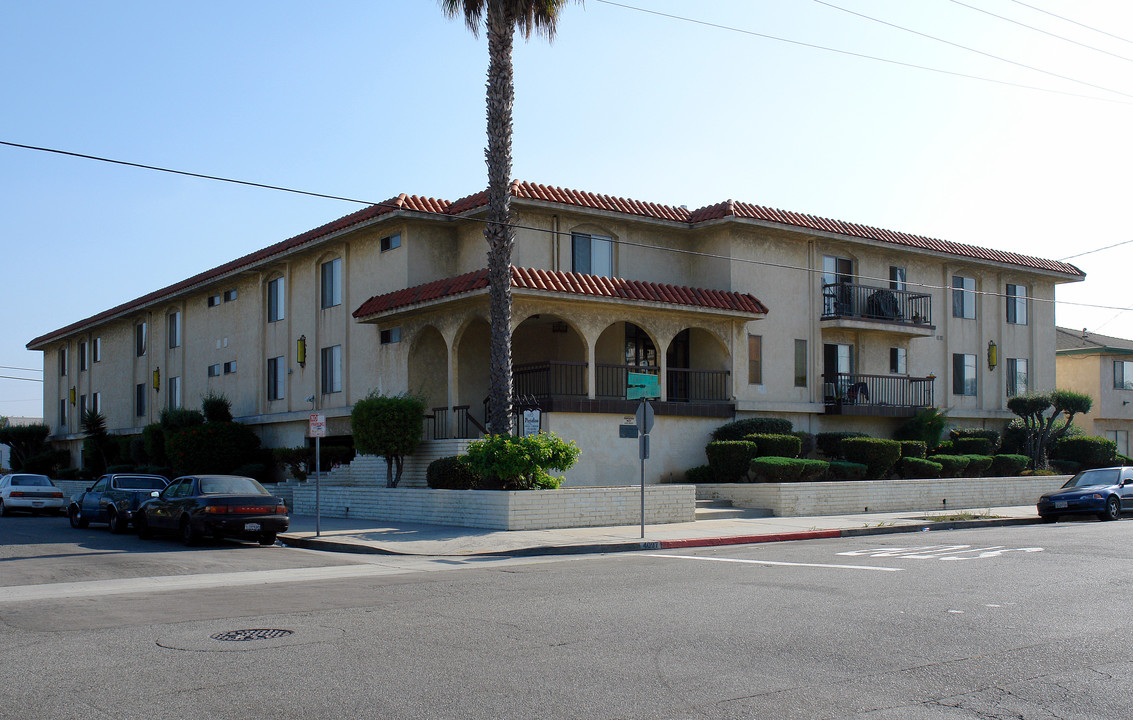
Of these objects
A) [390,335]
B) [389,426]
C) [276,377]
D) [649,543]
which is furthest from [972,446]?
[276,377]

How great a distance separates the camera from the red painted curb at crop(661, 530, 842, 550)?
1816 cm

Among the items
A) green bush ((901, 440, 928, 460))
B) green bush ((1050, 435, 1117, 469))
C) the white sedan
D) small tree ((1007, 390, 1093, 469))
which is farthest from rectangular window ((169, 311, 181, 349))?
green bush ((1050, 435, 1117, 469))

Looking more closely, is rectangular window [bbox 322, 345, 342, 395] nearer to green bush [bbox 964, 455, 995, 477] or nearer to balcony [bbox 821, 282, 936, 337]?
balcony [bbox 821, 282, 936, 337]

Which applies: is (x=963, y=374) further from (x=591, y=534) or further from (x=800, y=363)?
(x=591, y=534)

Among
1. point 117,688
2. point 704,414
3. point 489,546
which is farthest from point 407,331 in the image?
point 117,688

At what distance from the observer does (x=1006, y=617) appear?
951 cm

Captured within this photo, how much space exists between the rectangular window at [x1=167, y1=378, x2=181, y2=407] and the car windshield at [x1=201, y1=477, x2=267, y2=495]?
23.1 meters

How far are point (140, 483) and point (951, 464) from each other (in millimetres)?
22095

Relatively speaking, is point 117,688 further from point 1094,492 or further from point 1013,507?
point 1013,507

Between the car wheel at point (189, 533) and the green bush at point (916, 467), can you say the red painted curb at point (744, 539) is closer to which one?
the car wheel at point (189, 533)

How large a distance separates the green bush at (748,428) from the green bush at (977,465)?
627 cm

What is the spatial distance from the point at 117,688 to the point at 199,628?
2441mm

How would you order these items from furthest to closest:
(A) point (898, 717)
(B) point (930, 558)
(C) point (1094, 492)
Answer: (C) point (1094, 492)
(B) point (930, 558)
(A) point (898, 717)

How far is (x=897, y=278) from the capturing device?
33.9 m
